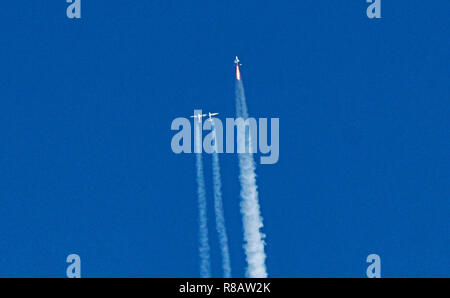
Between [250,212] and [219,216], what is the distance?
2.37 m

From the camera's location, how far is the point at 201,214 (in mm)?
73812

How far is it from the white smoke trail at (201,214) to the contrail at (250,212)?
292cm

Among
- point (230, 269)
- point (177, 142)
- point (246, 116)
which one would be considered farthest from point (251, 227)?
point (177, 142)

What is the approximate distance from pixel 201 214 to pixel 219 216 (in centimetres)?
184

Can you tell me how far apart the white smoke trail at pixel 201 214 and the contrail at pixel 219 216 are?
41.4 inches

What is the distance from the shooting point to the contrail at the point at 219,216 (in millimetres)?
70312

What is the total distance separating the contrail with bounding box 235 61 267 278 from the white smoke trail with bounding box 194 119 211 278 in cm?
292

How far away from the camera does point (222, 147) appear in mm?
74938

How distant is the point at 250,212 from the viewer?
71.0m

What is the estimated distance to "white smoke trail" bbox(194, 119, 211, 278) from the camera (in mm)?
70938
